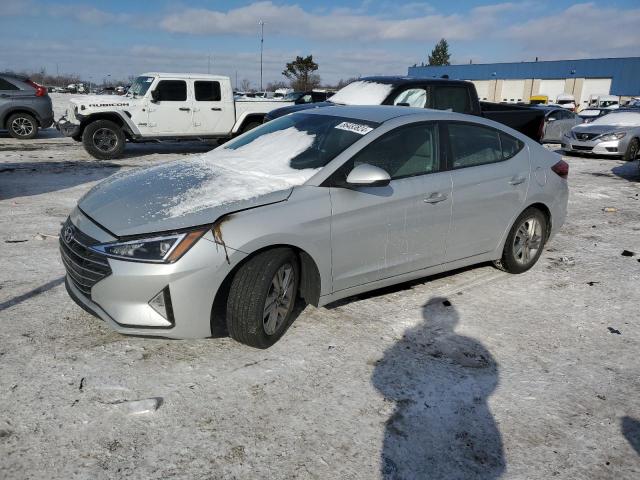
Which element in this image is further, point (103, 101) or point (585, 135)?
point (585, 135)

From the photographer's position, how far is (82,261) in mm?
3211

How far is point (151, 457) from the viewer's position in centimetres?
→ 248

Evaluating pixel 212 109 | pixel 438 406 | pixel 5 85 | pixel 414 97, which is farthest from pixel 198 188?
pixel 5 85

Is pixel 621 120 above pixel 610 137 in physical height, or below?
above

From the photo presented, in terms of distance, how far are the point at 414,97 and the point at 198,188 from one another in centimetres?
614

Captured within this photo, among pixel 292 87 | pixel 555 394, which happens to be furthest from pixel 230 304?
pixel 292 87

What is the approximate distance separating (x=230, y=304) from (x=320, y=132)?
167 centimetres

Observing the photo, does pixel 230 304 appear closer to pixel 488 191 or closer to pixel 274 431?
pixel 274 431

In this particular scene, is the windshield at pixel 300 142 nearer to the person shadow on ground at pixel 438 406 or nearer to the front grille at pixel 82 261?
the front grille at pixel 82 261

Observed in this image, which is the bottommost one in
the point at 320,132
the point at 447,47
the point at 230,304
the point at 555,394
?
the point at 555,394

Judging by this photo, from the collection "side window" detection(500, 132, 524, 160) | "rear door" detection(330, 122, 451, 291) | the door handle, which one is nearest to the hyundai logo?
"rear door" detection(330, 122, 451, 291)

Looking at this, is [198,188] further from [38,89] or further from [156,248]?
[38,89]

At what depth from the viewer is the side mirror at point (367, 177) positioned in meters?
3.54

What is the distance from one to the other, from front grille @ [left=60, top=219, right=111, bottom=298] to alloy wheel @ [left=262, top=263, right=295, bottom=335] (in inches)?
39.0
